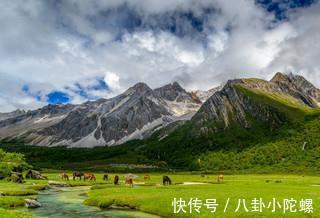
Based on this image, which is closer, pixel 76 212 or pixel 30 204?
pixel 76 212

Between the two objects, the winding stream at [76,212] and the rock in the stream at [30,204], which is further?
the rock in the stream at [30,204]

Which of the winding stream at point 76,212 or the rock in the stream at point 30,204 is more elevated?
the rock in the stream at point 30,204

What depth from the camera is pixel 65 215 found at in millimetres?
49875

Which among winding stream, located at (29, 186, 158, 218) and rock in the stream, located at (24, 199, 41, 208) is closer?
winding stream, located at (29, 186, 158, 218)

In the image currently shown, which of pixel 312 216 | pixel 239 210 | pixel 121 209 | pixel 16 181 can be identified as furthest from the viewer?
pixel 16 181

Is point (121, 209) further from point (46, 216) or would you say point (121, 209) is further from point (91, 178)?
point (91, 178)

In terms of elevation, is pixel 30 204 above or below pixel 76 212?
above

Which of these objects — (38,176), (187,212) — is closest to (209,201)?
(187,212)

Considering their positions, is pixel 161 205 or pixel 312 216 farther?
pixel 161 205

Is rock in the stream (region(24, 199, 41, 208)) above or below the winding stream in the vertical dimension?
above

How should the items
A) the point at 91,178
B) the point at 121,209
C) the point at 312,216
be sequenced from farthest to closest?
the point at 91,178, the point at 121,209, the point at 312,216

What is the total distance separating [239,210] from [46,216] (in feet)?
85.7

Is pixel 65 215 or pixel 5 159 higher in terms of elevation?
pixel 5 159

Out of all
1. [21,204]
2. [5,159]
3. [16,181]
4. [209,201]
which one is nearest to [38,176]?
[5,159]
